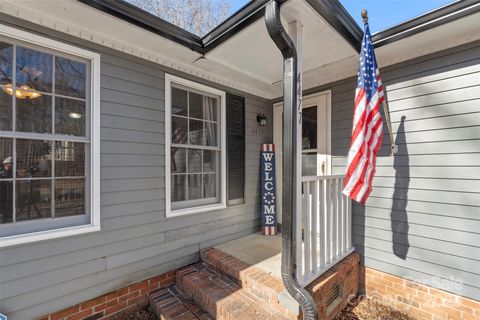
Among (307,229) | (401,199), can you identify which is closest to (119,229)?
(307,229)

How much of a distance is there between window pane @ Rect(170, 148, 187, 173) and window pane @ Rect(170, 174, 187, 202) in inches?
3.6

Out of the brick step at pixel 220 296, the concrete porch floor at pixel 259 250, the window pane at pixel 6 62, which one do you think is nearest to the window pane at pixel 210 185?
the concrete porch floor at pixel 259 250

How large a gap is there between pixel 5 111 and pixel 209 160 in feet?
7.04

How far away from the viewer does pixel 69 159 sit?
2172mm

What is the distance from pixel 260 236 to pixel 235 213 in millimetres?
575

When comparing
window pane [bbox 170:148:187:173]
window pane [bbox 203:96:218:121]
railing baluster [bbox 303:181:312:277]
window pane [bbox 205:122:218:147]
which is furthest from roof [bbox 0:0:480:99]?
railing baluster [bbox 303:181:312:277]

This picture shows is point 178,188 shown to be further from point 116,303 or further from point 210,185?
point 116,303

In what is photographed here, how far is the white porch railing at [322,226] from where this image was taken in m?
2.13

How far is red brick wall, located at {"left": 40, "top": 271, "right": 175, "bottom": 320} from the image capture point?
2.11 metres

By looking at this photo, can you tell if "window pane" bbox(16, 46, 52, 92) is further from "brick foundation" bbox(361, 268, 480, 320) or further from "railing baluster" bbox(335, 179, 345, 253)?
"brick foundation" bbox(361, 268, 480, 320)

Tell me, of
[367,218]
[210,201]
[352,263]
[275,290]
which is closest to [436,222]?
[367,218]

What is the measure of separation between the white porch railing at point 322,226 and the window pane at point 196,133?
64.0 inches

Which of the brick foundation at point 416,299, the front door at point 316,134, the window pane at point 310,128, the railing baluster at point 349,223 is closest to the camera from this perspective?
the brick foundation at point 416,299

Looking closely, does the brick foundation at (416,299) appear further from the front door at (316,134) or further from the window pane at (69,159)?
the window pane at (69,159)
